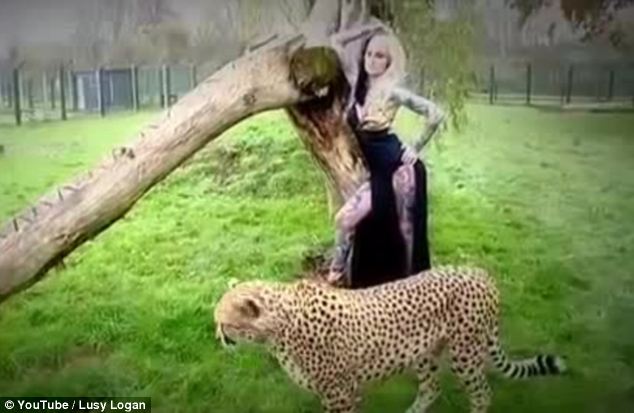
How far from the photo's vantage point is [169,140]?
240 centimetres

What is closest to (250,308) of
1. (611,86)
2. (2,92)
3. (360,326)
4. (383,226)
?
(360,326)

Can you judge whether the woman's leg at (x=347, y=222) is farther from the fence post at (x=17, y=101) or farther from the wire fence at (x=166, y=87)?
the fence post at (x=17, y=101)

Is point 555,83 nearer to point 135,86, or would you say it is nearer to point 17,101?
point 135,86

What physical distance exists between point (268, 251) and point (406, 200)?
13.4 inches

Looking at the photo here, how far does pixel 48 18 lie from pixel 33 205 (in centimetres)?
42

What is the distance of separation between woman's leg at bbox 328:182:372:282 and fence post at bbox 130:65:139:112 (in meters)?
0.52

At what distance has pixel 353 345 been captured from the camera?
2.43 meters

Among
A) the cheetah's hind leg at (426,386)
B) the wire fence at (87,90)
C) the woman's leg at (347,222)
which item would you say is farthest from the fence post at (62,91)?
the cheetah's hind leg at (426,386)

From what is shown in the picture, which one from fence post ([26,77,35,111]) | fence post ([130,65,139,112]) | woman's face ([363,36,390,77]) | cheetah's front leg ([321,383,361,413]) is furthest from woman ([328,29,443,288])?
fence post ([26,77,35,111])

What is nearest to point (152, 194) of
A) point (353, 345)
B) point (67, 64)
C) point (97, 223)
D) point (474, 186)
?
point (97, 223)

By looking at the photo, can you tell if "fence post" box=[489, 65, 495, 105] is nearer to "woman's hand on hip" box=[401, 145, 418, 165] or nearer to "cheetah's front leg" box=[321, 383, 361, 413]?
"woman's hand on hip" box=[401, 145, 418, 165]

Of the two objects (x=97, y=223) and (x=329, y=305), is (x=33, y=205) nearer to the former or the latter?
(x=97, y=223)

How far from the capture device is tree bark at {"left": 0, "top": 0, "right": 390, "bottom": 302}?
239 cm

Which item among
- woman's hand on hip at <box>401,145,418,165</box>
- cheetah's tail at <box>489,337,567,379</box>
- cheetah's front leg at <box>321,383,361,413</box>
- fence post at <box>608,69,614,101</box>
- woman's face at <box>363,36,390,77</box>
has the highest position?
woman's face at <box>363,36,390,77</box>
